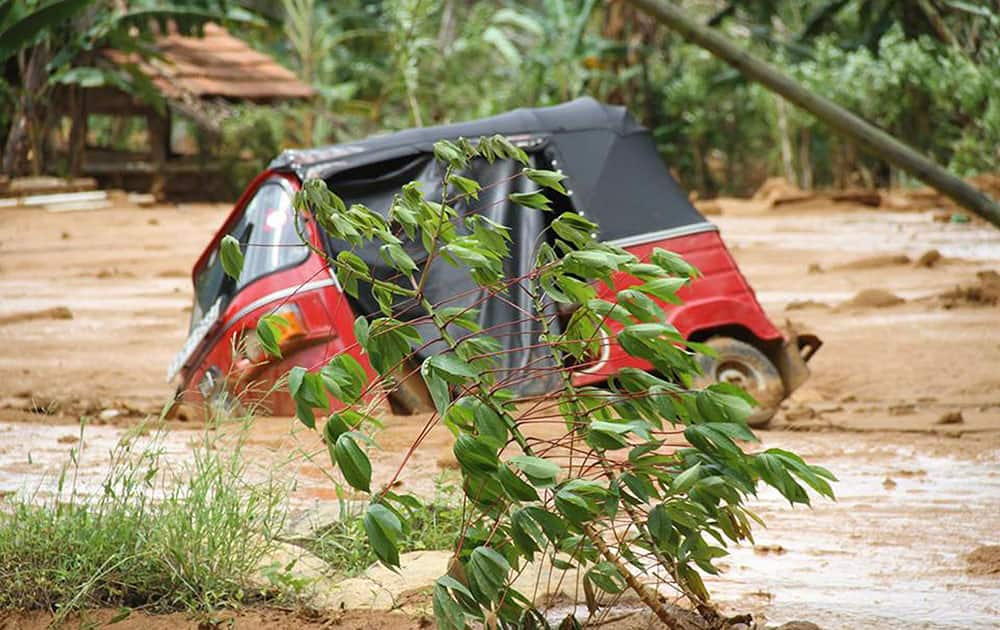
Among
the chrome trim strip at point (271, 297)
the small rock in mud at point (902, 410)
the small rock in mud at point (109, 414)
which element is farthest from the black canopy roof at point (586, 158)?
the small rock in mud at point (902, 410)

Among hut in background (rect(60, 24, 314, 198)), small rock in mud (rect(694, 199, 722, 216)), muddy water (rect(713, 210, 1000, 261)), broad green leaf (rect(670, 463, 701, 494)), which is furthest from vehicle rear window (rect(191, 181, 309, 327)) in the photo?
hut in background (rect(60, 24, 314, 198))

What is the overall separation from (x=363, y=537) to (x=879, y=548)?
1957mm

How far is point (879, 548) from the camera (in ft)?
16.0

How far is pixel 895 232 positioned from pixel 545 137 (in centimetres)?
1079

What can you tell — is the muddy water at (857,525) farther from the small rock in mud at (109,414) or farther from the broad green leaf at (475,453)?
the broad green leaf at (475,453)

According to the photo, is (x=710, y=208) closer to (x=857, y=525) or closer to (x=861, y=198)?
(x=861, y=198)

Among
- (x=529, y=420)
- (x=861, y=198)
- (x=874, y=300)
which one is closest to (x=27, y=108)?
(x=861, y=198)

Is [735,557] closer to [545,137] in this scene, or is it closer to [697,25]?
[697,25]

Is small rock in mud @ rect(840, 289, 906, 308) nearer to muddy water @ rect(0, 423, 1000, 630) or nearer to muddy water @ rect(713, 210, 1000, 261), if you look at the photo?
muddy water @ rect(713, 210, 1000, 261)

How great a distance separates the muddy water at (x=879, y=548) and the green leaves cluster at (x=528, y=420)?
888mm

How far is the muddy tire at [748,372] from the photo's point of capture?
691cm

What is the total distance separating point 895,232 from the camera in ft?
54.7

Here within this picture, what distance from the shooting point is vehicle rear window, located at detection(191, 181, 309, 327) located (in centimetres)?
664

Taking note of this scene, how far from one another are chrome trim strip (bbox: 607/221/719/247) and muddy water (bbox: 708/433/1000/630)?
1.15 meters
